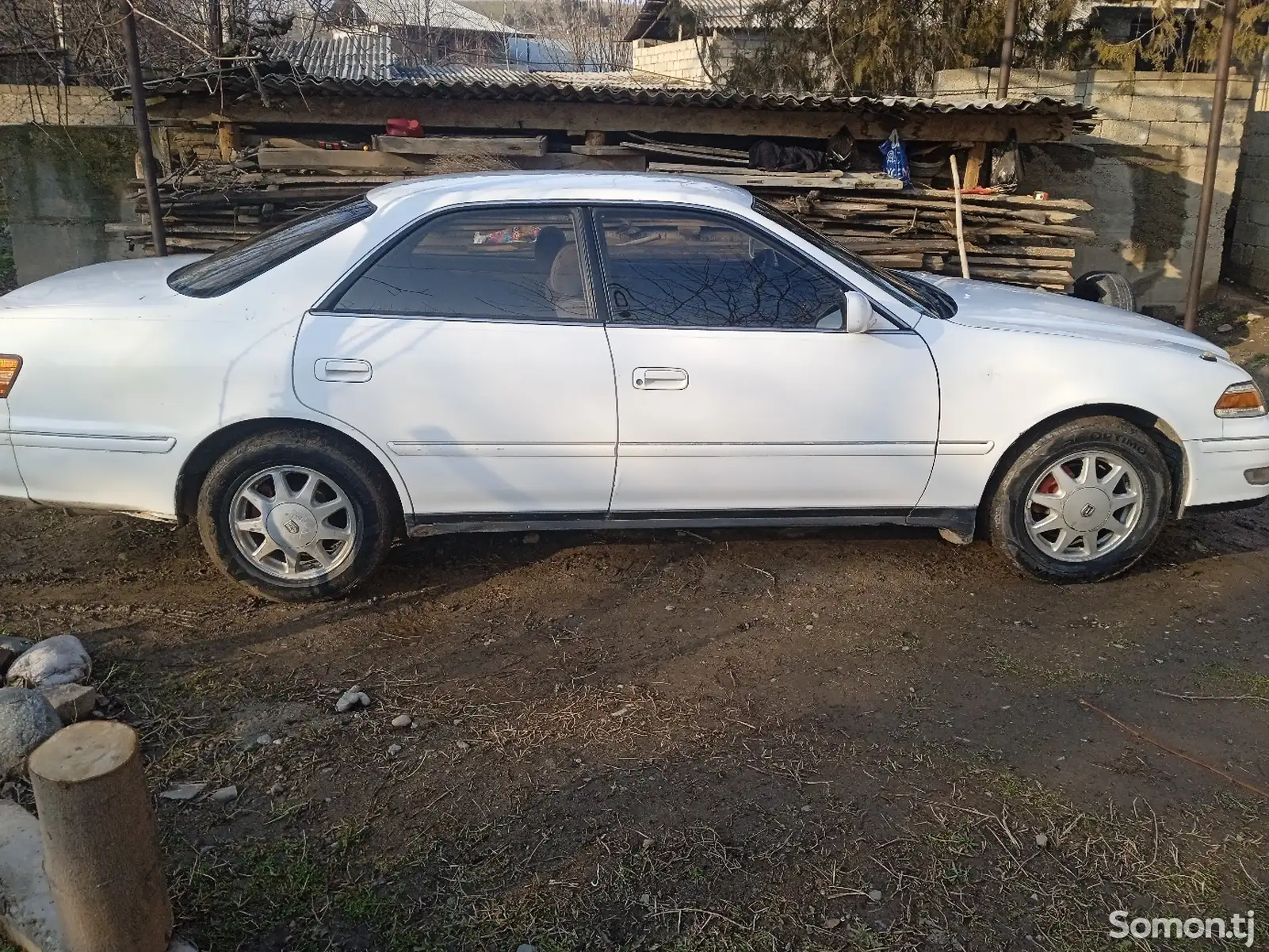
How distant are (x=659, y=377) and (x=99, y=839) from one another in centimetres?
258

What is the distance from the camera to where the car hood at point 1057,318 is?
176 inches

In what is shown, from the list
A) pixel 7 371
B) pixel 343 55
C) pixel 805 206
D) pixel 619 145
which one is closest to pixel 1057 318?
pixel 7 371

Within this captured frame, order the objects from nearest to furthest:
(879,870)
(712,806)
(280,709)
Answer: (879,870) < (712,806) < (280,709)

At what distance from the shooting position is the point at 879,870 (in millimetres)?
2812

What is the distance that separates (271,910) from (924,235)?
8049mm

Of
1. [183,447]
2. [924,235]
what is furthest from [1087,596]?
[924,235]

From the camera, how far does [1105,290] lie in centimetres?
884

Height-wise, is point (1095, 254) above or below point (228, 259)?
below

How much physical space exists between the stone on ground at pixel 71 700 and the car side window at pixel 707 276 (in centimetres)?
233

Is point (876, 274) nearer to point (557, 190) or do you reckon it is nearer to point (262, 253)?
point (557, 190)

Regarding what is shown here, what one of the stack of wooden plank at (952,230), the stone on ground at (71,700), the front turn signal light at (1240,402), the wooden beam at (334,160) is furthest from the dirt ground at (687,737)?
the stack of wooden plank at (952,230)

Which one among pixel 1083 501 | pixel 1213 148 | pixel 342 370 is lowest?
pixel 1083 501

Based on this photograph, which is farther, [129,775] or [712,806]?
[712,806]

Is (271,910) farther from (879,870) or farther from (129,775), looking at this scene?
(879,870)
